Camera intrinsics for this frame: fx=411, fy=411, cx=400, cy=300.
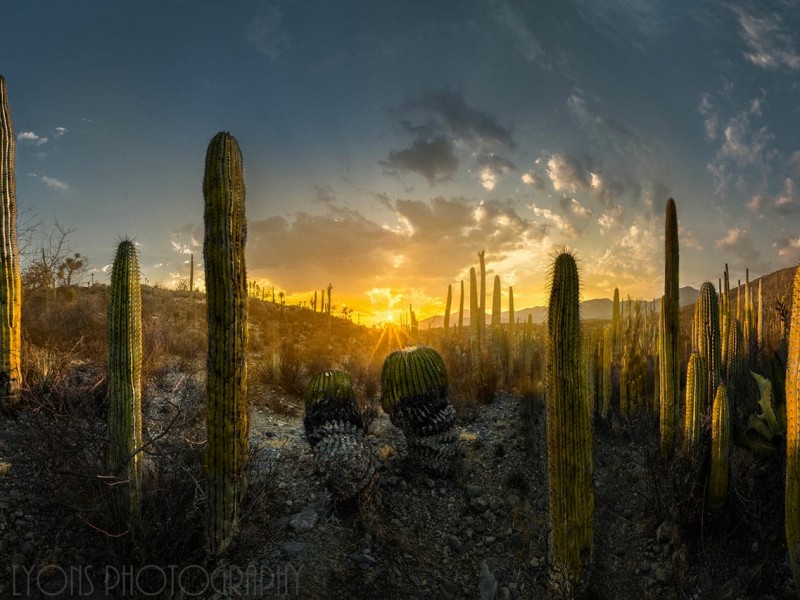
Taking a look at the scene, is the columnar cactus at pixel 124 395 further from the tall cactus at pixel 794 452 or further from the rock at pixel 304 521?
the tall cactus at pixel 794 452

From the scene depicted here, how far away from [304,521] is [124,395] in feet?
6.61

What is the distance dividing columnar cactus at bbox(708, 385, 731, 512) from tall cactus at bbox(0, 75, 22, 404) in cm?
836

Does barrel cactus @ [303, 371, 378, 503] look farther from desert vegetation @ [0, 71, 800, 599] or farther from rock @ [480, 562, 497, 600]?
rock @ [480, 562, 497, 600]

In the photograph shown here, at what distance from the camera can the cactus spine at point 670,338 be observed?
17.5 ft

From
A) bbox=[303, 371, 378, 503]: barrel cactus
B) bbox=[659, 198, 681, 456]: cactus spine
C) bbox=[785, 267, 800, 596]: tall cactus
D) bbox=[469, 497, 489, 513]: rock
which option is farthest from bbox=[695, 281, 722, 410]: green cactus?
bbox=[303, 371, 378, 503]: barrel cactus

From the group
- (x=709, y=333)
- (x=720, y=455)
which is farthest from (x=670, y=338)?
(x=720, y=455)

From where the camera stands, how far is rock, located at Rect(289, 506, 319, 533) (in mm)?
3926

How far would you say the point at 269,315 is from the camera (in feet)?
75.3

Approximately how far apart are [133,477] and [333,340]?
50.8 feet

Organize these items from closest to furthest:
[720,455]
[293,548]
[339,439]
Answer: [293,548]
[720,455]
[339,439]

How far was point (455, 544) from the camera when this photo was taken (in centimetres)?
442

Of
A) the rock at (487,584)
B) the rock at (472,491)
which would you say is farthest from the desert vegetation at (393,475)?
the rock at (472,491)

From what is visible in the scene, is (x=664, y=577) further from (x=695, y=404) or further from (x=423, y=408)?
(x=423, y=408)

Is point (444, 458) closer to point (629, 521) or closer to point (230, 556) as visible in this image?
point (629, 521)
